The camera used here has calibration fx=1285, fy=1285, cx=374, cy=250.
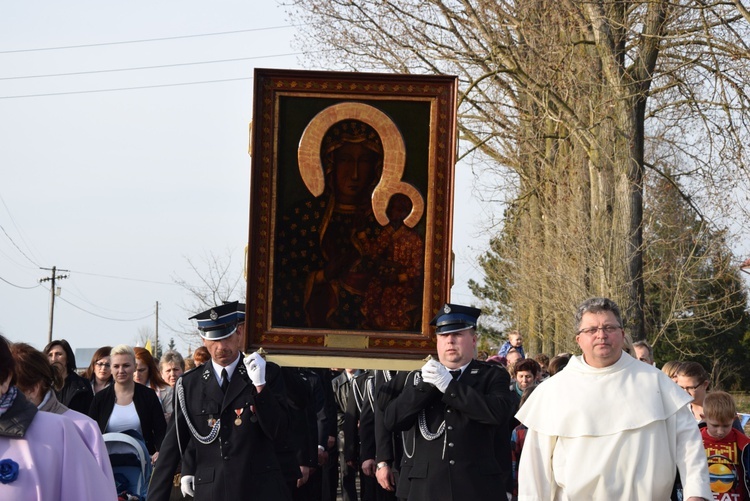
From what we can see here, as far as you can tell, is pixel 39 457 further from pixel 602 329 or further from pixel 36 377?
pixel 602 329

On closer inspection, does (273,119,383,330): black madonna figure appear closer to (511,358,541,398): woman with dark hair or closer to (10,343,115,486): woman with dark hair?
(10,343,115,486): woman with dark hair

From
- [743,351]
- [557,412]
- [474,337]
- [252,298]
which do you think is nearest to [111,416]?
[252,298]

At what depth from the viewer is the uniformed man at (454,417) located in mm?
8008

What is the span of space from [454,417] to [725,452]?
193cm

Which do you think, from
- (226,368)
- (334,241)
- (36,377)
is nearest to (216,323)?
Answer: (226,368)

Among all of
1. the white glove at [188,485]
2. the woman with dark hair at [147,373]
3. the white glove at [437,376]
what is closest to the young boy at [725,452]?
the white glove at [437,376]

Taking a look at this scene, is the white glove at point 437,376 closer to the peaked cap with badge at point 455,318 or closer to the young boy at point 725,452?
the peaked cap with badge at point 455,318

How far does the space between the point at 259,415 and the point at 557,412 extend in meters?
2.10

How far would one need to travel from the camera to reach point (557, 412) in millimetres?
6805

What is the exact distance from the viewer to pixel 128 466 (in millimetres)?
8469

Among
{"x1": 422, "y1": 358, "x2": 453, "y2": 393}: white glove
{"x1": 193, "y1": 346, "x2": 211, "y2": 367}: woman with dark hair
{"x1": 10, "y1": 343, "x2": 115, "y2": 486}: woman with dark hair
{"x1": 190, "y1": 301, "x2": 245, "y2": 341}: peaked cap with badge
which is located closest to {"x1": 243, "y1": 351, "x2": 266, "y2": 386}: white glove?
{"x1": 190, "y1": 301, "x2": 245, "y2": 341}: peaked cap with badge

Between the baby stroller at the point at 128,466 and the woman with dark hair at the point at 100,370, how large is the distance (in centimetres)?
306

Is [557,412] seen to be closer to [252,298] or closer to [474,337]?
[474,337]

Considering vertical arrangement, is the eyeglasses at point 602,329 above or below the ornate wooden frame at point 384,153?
below
